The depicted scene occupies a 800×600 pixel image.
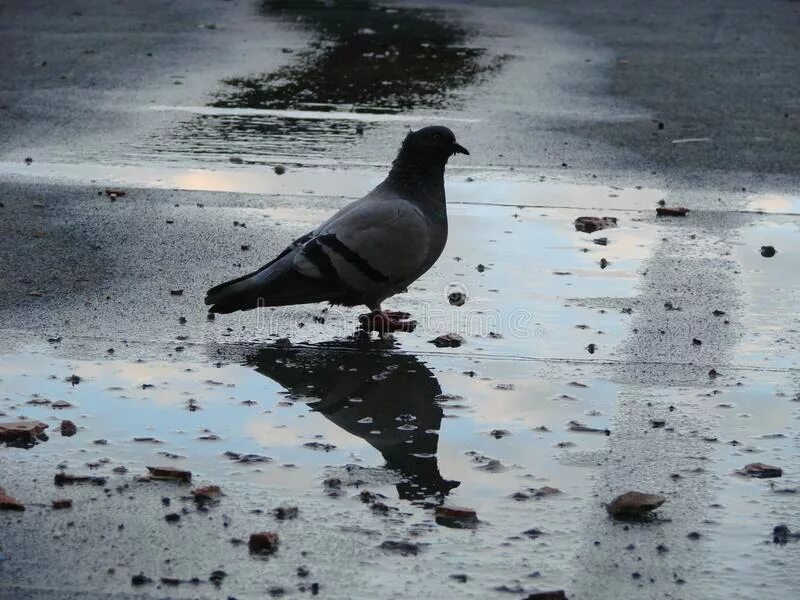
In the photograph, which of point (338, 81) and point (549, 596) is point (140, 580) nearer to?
point (549, 596)

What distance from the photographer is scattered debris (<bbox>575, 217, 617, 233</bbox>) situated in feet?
23.1

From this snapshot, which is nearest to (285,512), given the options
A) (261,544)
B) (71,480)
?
(261,544)

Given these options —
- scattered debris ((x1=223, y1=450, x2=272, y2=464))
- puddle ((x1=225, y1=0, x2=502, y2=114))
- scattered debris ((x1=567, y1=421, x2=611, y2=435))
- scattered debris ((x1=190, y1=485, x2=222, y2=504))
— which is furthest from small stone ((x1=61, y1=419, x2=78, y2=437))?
puddle ((x1=225, y1=0, x2=502, y2=114))

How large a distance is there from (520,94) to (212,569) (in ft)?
24.6

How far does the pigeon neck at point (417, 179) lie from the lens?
18.7ft

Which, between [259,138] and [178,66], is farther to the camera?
[178,66]

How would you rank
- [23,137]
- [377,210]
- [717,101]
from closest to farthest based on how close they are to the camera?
[377,210]
[23,137]
[717,101]

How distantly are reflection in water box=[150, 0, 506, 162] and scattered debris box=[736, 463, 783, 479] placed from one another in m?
4.63

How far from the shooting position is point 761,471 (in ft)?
13.9

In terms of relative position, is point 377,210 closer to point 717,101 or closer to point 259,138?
point 259,138

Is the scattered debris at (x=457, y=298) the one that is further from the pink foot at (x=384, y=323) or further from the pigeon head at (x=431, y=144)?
the pigeon head at (x=431, y=144)

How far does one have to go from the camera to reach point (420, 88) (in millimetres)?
10570

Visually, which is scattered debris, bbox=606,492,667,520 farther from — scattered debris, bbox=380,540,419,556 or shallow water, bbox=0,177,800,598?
scattered debris, bbox=380,540,419,556

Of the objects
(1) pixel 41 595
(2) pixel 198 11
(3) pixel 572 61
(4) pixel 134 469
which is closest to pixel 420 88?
(3) pixel 572 61
